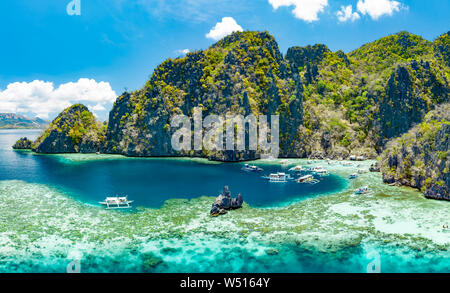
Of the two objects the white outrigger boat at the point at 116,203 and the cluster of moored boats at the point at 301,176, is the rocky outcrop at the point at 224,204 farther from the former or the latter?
the cluster of moored boats at the point at 301,176

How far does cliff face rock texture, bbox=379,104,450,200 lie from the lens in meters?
61.3

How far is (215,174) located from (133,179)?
28.7 m

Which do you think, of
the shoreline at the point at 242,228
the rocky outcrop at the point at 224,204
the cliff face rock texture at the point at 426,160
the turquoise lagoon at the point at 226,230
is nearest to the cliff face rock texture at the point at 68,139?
the turquoise lagoon at the point at 226,230

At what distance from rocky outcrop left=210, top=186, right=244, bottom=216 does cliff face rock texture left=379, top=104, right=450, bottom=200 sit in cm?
4382

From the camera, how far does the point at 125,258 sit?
37750 millimetres

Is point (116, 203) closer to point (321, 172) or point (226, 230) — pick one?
point (226, 230)

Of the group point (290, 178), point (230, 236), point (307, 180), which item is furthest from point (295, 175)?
point (230, 236)

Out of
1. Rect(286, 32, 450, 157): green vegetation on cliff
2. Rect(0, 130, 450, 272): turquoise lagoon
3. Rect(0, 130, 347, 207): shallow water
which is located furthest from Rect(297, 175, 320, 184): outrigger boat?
Rect(286, 32, 450, 157): green vegetation on cliff

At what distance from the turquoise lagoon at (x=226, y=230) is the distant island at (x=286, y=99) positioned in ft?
237

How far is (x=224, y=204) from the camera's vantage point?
189 ft

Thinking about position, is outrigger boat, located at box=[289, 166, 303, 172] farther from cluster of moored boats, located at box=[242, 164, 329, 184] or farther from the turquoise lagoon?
the turquoise lagoon

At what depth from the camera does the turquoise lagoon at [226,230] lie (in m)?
36.3

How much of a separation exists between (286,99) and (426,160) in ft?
335
